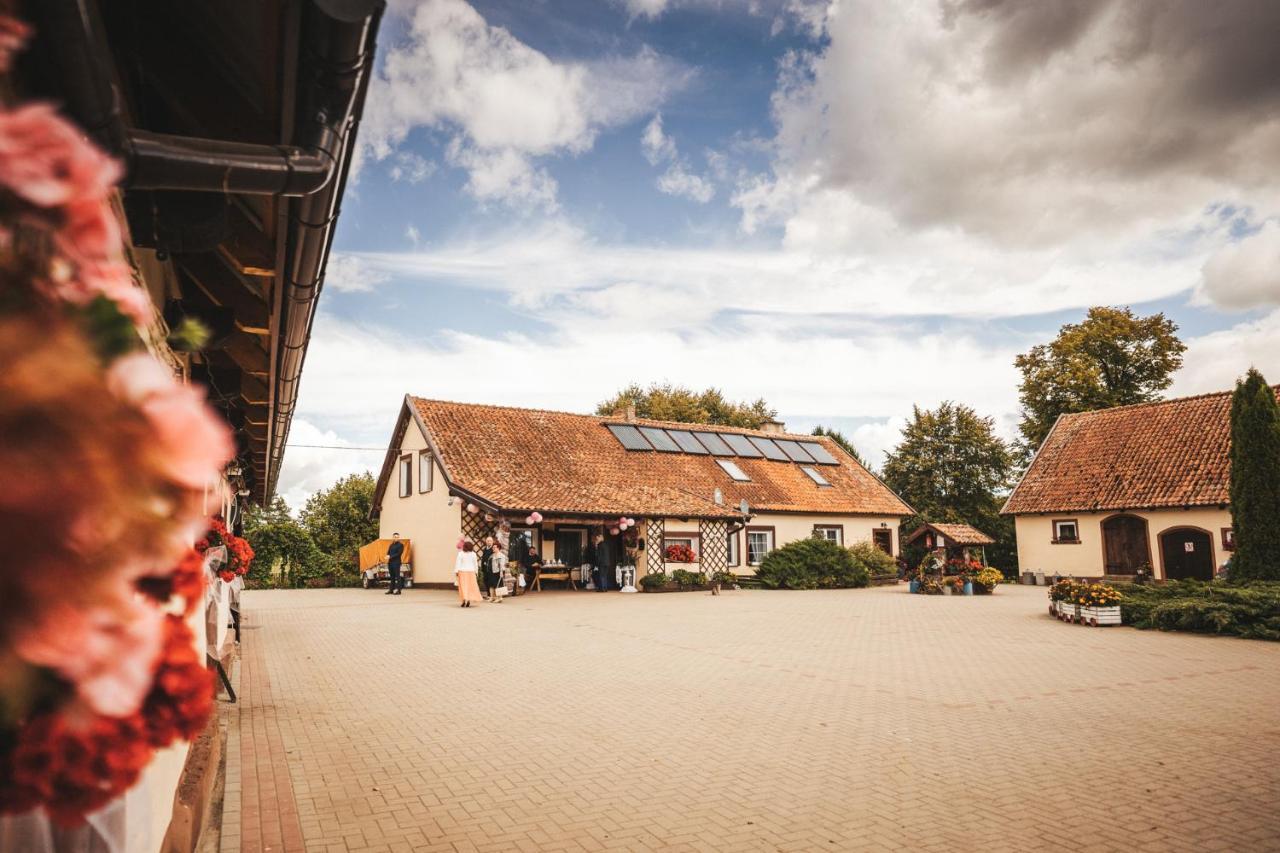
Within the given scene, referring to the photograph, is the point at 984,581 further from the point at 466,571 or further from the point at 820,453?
the point at 466,571

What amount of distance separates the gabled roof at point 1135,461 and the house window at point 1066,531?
0.60 meters

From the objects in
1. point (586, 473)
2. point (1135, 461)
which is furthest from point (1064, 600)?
point (586, 473)

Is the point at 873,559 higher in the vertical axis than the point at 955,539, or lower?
lower

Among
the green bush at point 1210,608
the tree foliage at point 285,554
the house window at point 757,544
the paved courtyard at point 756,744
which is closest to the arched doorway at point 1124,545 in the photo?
the green bush at point 1210,608

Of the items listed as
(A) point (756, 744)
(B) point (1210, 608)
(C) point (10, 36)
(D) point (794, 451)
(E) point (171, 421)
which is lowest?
(A) point (756, 744)

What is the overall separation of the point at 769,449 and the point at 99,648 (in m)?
34.8

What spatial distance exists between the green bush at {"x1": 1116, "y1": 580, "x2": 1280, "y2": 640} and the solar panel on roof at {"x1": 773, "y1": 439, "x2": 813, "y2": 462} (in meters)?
19.5

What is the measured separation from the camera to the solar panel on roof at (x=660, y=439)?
31.4 meters

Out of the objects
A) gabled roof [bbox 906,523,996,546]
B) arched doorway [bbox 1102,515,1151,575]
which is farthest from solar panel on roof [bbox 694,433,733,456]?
arched doorway [bbox 1102,515,1151,575]

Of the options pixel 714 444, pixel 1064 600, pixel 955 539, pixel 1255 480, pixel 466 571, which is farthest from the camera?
pixel 714 444

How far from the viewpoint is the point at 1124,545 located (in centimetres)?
2672

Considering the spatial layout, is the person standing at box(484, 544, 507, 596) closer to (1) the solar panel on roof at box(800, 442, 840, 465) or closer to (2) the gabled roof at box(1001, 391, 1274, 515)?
(1) the solar panel on roof at box(800, 442, 840, 465)

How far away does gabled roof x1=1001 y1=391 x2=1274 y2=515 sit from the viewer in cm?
2547

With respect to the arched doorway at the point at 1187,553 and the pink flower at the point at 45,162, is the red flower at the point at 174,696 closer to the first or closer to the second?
the pink flower at the point at 45,162
